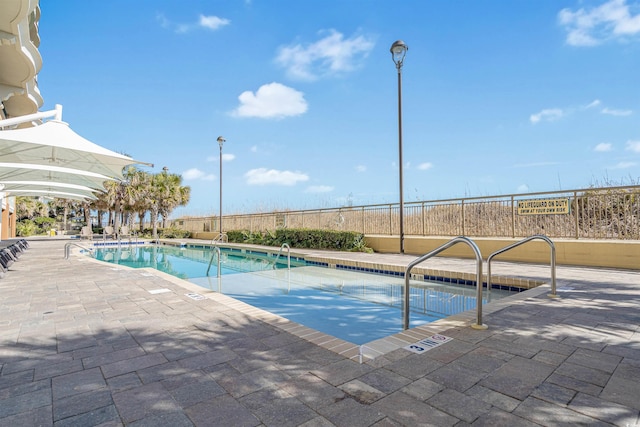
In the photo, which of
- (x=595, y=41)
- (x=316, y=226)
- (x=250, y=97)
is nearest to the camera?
(x=595, y=41)

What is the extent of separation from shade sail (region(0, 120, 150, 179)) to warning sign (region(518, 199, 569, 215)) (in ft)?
35.0

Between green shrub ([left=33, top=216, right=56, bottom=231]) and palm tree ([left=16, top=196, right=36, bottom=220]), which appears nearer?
palm tree ([left=16, top=196, right=36, bottom=220])

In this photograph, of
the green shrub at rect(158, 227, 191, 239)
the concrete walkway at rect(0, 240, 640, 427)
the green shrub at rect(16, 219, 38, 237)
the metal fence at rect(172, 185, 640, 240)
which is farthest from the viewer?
the green shrub at rect(16, 219, 38, 237)

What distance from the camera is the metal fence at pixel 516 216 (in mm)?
7789

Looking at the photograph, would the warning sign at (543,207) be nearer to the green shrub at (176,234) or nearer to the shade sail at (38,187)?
the shade sail at (38,187)

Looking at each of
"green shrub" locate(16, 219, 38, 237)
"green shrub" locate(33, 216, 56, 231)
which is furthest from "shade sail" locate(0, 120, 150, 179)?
"green shrub" locate(33, 216, 56, 231)

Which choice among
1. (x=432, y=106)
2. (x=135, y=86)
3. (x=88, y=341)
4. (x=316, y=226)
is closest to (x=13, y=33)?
(x=88, y=341)

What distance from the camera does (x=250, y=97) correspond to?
27.9 m

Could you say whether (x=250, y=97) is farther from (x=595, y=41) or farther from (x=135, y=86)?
(x=595, y=41)

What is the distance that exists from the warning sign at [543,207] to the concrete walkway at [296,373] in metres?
4.94

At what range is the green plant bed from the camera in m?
12.2

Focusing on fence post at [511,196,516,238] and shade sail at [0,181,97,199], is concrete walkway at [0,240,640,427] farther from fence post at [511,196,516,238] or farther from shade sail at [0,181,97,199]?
shade sail at [0,181,97,199]

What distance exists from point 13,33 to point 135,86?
1336 centimetres

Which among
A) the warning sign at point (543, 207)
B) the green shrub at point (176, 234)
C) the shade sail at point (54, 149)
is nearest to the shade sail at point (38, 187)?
the shade sail at point (54, 149)
